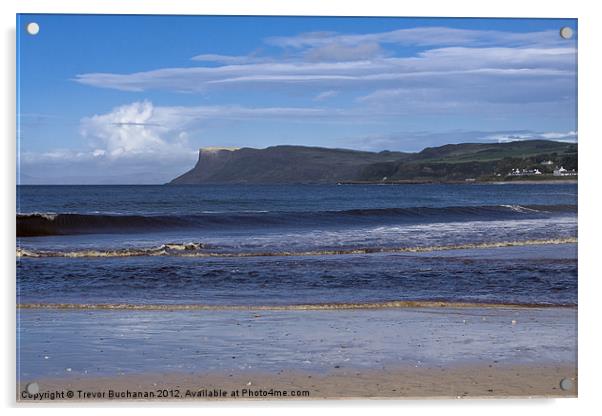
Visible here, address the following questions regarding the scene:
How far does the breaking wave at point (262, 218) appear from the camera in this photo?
5.15m

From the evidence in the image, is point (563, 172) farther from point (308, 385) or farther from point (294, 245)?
point (294, 245)

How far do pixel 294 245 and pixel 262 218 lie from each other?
41cm

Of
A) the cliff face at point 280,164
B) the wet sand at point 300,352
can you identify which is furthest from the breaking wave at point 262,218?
the wet sand at point 300,352

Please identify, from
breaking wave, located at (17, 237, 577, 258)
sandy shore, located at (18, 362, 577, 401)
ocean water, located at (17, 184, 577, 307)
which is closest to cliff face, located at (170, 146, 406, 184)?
ocean water, located at (17, 184, 577, 307)

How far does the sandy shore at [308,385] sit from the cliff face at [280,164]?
119 cm

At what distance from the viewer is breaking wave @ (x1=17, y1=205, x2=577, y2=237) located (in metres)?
5.15

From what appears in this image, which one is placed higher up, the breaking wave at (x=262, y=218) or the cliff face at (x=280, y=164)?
the cliff face at (x=280, y=164)

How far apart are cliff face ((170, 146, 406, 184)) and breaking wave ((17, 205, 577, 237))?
659mm

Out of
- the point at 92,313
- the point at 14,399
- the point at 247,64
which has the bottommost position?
the point at 14,399

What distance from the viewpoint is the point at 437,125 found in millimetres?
4621

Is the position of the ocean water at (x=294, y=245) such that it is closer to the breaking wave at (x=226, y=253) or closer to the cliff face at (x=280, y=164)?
the breaking wave at (x=226, y=253)

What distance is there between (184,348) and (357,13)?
1.93 metres
